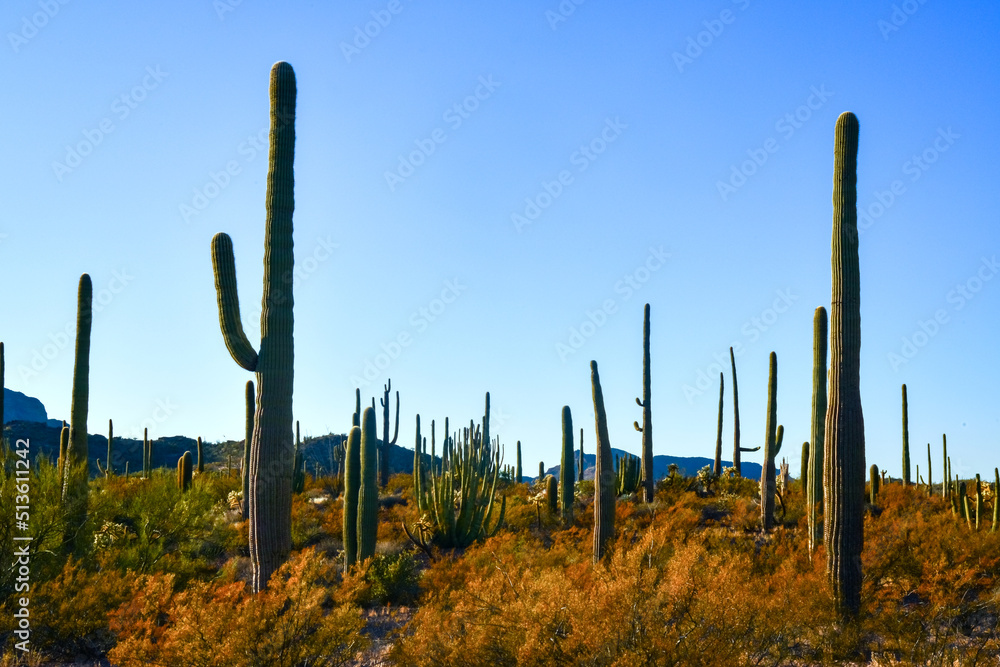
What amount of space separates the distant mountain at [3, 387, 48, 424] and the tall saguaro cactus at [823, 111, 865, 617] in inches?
4788

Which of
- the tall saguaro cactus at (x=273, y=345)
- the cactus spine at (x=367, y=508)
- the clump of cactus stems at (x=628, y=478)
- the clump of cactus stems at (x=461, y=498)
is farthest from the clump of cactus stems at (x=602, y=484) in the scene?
the clump of cactus stems at (x=628, y=478)

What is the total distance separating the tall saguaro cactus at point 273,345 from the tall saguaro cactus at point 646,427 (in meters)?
11.5

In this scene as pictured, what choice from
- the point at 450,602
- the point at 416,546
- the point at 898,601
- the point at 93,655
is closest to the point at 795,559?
the point at 898,601

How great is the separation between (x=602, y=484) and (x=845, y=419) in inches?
183

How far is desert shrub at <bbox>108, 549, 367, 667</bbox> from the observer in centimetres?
694

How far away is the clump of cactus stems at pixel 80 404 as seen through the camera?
40.3ft

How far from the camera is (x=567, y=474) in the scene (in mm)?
18797

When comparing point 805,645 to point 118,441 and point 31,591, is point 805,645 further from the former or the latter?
point 118,441

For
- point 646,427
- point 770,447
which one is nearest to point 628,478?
point 646,427

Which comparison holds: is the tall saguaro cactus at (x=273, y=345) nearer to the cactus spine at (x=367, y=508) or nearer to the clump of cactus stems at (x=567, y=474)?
the cactus spine at (x=367, y=508)

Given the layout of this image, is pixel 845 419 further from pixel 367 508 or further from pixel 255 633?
A: pixel 255 633

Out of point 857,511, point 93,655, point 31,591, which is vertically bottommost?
point 93,655

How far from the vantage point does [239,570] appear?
14.3 m

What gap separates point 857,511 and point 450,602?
5.02 meters
